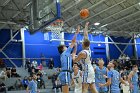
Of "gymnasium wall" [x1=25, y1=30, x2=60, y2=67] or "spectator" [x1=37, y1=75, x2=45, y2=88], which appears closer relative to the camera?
"spectator" [x1=37, y1=75, x2=45, y2=88]

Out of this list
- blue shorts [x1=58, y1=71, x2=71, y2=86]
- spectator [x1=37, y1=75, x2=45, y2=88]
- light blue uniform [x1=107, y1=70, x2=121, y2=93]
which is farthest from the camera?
spectator [x1=37, y1=75, x2=45, y2=88]

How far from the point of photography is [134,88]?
1433 centimetres

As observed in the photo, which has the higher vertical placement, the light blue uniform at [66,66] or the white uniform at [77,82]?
the light blue uniform at [66,66]

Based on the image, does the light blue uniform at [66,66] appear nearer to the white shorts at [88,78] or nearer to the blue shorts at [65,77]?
the blue shorts at [65,77]

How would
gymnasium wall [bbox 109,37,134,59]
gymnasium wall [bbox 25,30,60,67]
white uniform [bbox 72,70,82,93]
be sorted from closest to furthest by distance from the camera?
white uniform [bbox 72,70,82,93] → gymnasium wall [bbox 25,30,60,67] → gymnasium wall [bbox 109,37,134,59]

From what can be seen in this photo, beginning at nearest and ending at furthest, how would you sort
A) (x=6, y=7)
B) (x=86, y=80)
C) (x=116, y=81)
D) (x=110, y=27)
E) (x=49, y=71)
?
(x=86, y=80) → (x=116, y=81) → (x=6, y=7) → (x=49, y=71) → (x=110, y=27)

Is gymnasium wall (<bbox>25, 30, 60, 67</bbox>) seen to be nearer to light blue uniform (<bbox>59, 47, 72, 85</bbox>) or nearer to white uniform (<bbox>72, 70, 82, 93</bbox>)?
white uniform (<bbox>72, 70, 82, 93</bbox>)

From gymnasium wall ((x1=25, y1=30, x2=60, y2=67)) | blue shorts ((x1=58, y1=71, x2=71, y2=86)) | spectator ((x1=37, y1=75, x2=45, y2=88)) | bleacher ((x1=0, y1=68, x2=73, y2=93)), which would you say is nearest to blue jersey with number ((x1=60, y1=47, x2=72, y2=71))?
blue shorts ((x1=58, y1=71, x2=71, y2=86))

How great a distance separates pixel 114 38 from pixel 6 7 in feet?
48.6

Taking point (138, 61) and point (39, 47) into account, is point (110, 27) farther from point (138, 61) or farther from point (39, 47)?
point (39, 47)

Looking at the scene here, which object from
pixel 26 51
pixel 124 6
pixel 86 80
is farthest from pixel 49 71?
pixel 86 80

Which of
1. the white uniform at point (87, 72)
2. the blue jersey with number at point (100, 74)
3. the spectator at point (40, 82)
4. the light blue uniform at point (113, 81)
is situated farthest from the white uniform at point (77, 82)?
the spectator at point (40, 82)

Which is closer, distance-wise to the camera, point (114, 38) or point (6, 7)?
point (6, 7)

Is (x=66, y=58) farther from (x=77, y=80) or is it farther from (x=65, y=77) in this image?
(x=77, y=80)
